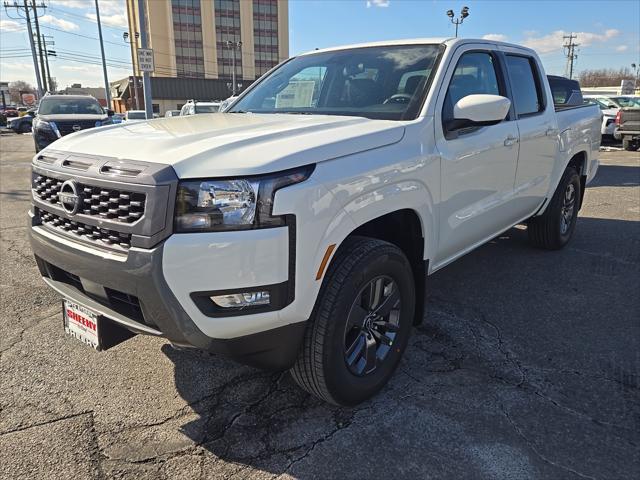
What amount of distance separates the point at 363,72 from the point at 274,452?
243 cm

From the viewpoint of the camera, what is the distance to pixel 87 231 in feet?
7.62

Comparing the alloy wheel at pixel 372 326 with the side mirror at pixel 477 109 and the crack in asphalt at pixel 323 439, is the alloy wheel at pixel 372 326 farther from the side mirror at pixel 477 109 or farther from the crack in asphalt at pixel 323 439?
the side mirror at pixel 477 109

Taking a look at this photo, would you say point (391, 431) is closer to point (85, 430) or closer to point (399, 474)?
point (399, 474)

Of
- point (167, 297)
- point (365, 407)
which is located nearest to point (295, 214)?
point (167, 297)

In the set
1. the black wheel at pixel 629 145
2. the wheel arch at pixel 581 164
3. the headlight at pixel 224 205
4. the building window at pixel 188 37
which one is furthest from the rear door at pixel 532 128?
the building window at pixel 188 37

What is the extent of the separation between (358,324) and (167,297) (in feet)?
3.29

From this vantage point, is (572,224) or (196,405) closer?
(196,405)

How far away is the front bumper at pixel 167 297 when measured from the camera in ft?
6.56

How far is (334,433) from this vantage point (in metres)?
2.52

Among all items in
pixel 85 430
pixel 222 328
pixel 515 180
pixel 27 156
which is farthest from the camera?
pixel 27 156

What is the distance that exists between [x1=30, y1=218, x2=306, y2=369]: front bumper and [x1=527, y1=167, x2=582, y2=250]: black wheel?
3.82 m

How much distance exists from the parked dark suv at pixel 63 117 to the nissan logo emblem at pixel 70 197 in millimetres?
11012

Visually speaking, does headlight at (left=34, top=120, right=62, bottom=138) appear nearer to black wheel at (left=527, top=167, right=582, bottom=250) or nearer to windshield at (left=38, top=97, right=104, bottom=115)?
windshield at (left=38, top=97, right=104, bottom=115)

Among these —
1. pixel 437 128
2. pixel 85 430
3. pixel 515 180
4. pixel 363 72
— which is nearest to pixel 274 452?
pixel 85 430
